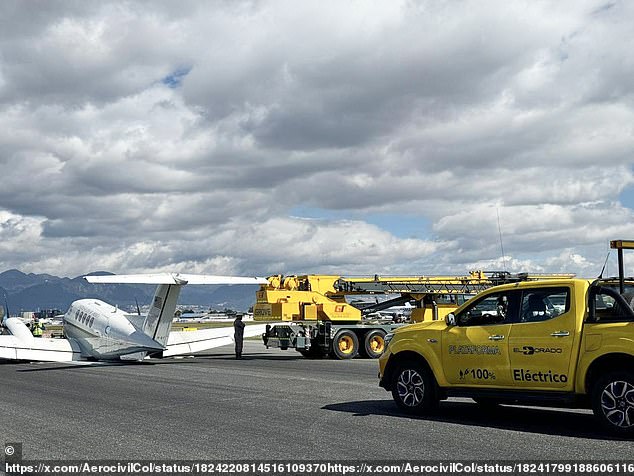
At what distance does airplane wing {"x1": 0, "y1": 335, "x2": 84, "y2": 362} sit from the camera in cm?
2367

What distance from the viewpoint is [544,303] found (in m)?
9.76

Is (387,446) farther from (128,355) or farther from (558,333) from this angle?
(128,355)

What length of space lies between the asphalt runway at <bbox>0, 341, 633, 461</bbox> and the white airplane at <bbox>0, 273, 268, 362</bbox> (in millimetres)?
6585

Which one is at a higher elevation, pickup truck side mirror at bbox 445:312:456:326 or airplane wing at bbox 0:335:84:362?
pickup truck side mirror at bbox 445:312:456:326

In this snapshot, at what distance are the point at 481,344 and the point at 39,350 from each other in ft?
60.4

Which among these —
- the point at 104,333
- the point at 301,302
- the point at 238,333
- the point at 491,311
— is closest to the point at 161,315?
the point at 104,333

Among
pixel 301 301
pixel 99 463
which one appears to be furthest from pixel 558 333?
pixel 301 301

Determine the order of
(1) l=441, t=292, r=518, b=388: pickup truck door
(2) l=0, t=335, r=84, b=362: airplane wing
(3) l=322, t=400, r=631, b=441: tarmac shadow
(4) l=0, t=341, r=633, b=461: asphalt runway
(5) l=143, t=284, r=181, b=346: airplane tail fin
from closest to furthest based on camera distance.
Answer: (4) l=0, t=341, r=633, b=461: asphalt runway → (3) l=322, t=400, r=631, b=441: tarmac shadow → (1) l=441, t=292, r=518, b=388: pickup truck door → (2) l=0, t=335, r=84, b=362: airplane wing → (5) l=143, t=284, r=181, b=346: airplane tail fin

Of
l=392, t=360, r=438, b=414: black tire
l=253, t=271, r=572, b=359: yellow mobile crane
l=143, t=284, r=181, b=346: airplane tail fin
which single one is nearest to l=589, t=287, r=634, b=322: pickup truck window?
l=392, t=360, r=438, b=414: black tire

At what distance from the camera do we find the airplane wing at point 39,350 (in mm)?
23672

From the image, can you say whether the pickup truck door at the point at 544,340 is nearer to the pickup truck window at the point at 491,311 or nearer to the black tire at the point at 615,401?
the pickup truck window at the point at 491,311

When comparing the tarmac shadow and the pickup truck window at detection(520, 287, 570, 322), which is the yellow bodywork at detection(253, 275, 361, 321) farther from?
the pickup truck window at detection(520, 287, 570, 322)

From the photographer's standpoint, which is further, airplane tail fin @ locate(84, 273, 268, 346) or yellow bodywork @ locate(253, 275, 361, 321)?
yellow bodywork @ locate(253, 275, 361, 321)

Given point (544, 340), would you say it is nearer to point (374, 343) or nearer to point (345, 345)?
point (345, 345)
